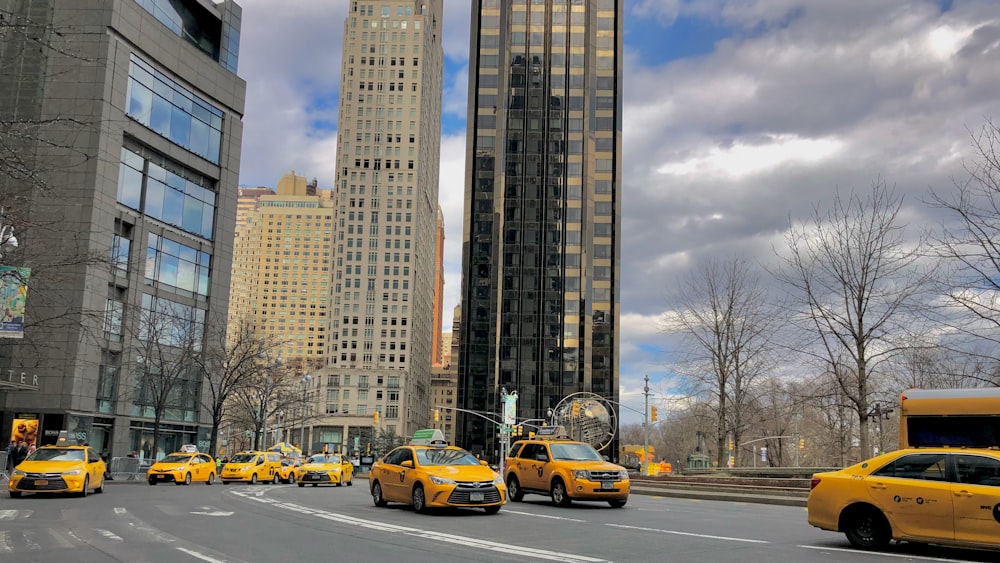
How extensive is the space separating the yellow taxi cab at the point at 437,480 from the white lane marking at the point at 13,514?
7.40 meters

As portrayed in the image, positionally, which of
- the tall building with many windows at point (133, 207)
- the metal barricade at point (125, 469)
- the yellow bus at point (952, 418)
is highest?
the tall building with many windows at point (133, 207)

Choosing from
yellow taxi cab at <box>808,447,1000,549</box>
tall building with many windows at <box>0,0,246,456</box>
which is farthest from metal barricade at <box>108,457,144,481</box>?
yellow taxi cab at <box>808,447,1000,549</box>

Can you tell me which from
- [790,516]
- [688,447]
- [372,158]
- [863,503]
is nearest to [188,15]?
[790,516]

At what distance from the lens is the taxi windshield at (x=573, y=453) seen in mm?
20828

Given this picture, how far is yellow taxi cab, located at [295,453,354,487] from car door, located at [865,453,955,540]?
29232 mm

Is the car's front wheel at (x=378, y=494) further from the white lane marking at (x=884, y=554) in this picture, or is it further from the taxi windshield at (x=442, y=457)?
the white lane marking at (x=884, y=554)

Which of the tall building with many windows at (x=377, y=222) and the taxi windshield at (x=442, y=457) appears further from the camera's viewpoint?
the tall building with many windows at (x=377, y=222)

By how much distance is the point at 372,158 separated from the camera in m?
156

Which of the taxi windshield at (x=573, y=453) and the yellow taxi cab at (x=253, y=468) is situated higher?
the taxi windshield at (x=573, y=453)

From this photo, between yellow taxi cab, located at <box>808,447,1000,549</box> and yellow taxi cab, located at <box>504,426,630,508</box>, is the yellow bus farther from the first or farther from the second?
yellow taxi cab, located at <box>808,447,1000,549</box>

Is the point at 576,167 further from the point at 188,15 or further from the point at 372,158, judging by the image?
the point at 188,15

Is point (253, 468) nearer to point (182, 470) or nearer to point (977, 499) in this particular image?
point (182, 470)

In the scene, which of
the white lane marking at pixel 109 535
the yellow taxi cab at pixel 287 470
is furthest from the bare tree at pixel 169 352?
the white lane marking at pixel 109 535

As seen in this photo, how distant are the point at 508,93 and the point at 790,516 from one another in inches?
4047
